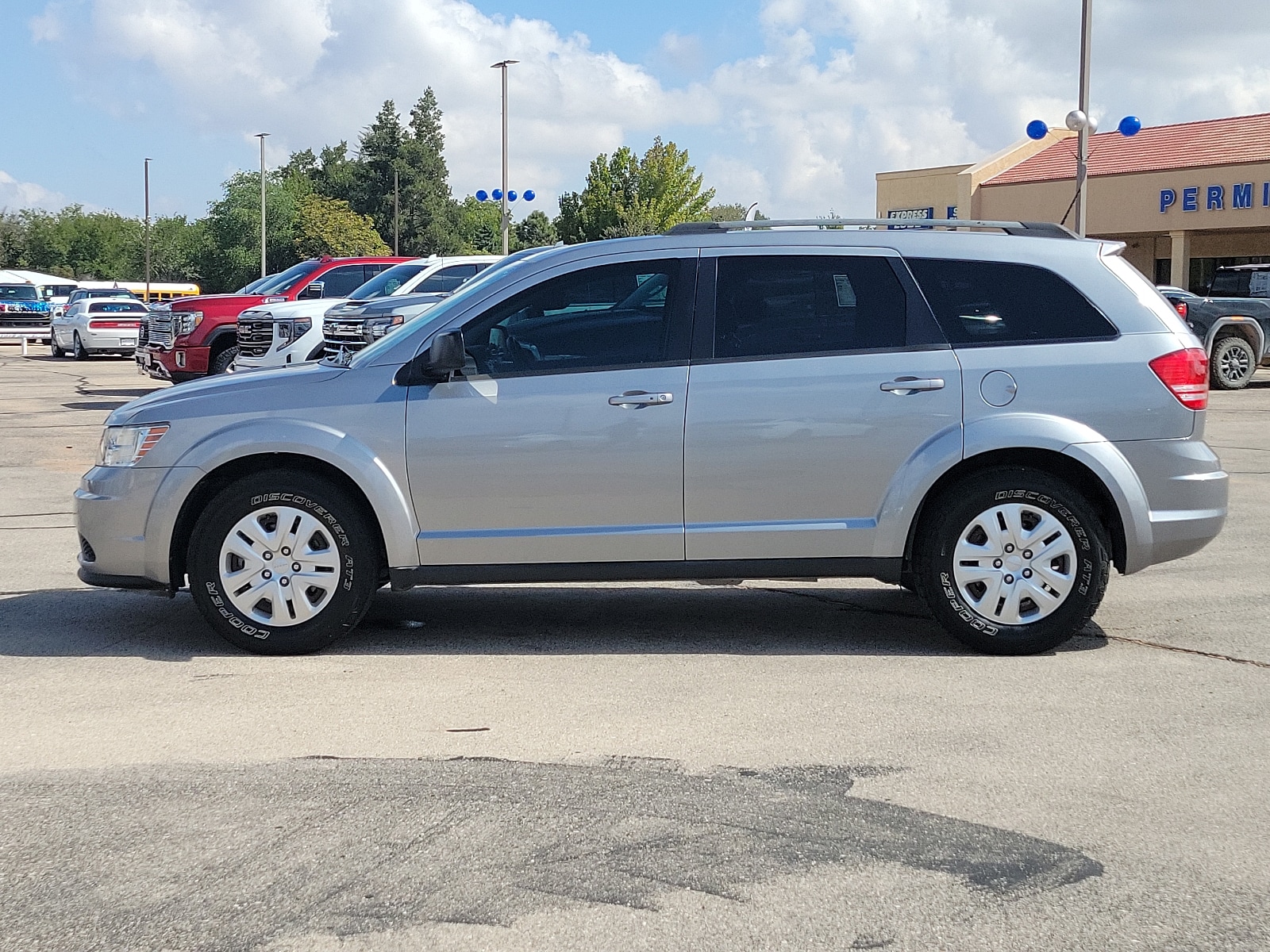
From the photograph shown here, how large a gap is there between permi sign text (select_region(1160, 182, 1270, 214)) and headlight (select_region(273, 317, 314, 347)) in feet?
96.0

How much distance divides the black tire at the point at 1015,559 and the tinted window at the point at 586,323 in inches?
Result: 55.8

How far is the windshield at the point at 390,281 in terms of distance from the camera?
17.9m

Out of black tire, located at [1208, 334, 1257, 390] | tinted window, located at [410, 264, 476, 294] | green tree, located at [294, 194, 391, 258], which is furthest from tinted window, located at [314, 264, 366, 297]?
green tree, located at [294, 194, 391, 258]

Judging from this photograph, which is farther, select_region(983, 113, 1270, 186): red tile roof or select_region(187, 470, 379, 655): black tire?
select_region(983, 113, 1270, 186): red tile roof

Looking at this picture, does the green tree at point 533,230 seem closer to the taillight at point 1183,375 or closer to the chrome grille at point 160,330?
the chrome grille at point 160,330

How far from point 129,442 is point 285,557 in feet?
2.93

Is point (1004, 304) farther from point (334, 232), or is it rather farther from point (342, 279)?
point (334, 232)

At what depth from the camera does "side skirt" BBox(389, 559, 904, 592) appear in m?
6.33

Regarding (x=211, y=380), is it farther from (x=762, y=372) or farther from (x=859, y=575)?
(x=859, y=575)

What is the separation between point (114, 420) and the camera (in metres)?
6.52

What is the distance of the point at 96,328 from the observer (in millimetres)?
34188

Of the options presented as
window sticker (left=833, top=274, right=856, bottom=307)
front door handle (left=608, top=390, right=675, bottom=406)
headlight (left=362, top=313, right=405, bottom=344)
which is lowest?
front door handle (left=608, top=390, right=675, bottom=406)

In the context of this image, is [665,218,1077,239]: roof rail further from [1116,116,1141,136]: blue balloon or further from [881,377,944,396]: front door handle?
[1116,116,1141,136]: blue balloon

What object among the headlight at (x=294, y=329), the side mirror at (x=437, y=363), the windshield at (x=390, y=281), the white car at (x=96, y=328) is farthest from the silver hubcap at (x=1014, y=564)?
the white car at (x=96, y=328)
